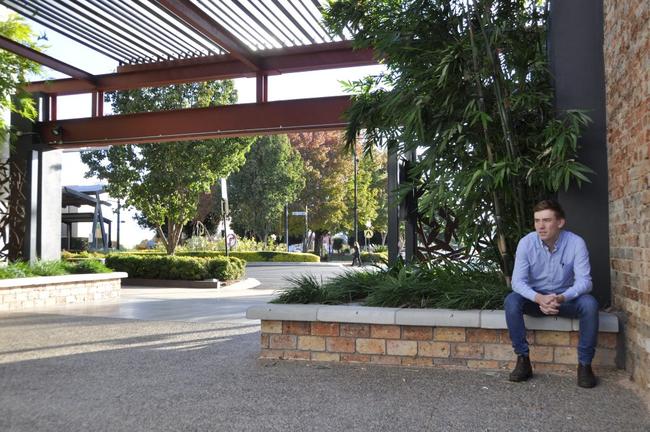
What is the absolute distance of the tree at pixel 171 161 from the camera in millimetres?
17625

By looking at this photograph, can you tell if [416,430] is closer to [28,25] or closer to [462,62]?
[462,62]

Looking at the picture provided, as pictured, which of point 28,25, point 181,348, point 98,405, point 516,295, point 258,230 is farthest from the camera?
point 258,230

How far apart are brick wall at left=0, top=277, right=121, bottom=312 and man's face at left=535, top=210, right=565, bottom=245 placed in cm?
844

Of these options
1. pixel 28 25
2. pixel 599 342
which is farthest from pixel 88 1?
pixel 599 342

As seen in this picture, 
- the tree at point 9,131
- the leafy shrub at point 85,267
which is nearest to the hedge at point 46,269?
the leafy shrub at point 85,267

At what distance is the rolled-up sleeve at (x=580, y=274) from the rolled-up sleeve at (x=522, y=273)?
0.27 meters

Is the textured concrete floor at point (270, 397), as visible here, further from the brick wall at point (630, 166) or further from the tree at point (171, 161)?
the tree at point (171, 161)

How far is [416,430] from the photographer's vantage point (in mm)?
3283

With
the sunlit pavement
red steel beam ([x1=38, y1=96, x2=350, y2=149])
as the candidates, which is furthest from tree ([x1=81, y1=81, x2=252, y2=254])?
red steel beam ([x1=38, y1=96, x2=350, y2=149])

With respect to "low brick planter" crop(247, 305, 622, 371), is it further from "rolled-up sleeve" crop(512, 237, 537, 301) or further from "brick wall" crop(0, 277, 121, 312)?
"brick wall" crop(0, 277, 121, 312)

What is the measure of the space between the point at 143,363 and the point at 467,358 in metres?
2.84

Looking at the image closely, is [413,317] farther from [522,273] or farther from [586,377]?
[586,377]

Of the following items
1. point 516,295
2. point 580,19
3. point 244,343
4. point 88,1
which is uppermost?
point 88,1

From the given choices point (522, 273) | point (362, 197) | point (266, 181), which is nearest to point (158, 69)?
point (522, 273)
